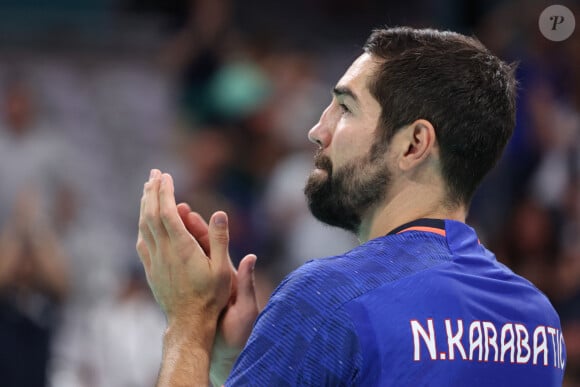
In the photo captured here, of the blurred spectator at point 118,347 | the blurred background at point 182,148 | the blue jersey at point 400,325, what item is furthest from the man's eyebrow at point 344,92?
the blurred spectator at point 118,347

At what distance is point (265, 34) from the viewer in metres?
9.16

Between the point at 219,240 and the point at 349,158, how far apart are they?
41cm

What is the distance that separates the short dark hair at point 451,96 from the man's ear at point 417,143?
0.02 metres

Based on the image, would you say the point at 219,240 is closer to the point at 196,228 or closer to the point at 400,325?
the point at 196,228

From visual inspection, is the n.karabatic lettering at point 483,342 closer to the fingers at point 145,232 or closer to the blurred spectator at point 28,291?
the fingers at point 145,232

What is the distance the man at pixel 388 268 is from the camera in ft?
7.23

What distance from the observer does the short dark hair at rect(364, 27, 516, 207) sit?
249 centimetres

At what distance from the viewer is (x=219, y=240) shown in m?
2.66

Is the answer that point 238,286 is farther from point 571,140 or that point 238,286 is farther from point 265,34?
point 265,34

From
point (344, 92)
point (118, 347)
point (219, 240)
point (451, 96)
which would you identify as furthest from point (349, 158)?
point (118, 347)

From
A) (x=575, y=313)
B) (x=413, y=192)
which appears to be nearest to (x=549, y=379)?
(x=413, y=192)

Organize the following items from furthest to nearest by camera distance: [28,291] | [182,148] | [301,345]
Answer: [182,148] < [28,291] < [301,345]

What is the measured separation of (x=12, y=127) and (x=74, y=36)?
1.37 meters

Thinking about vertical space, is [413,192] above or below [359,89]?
below
